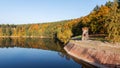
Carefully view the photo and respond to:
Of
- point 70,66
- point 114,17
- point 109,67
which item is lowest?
point 70,66

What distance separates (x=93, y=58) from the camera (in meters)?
48.8

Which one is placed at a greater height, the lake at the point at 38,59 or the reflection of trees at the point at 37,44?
the lake at the point at 38,59

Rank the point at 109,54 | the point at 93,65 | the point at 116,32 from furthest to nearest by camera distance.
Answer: the point at 116,32
the point at 93,65
the point at 109,54

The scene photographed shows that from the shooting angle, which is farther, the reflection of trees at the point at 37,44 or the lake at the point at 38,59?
the reflection of trees at the point at 37,44

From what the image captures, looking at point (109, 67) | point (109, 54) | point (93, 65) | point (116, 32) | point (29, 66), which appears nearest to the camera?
point (109, 67)

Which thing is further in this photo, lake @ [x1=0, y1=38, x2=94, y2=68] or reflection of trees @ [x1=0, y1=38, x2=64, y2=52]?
reflection of trees @ [x1=0, y1=38, x2=64, y2=52]

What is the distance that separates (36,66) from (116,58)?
19696 millimetres

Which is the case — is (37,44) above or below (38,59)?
below

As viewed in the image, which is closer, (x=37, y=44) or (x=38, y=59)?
(x=38, y=59)

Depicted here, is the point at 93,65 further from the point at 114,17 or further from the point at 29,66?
the point at 114,17

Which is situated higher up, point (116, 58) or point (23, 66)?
point (116, 58)

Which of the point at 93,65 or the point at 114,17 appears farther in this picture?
the point at 114,17

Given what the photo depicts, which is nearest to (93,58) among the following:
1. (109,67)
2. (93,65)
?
(93,65)

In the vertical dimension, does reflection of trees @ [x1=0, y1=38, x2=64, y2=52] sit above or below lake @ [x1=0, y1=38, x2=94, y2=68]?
below
